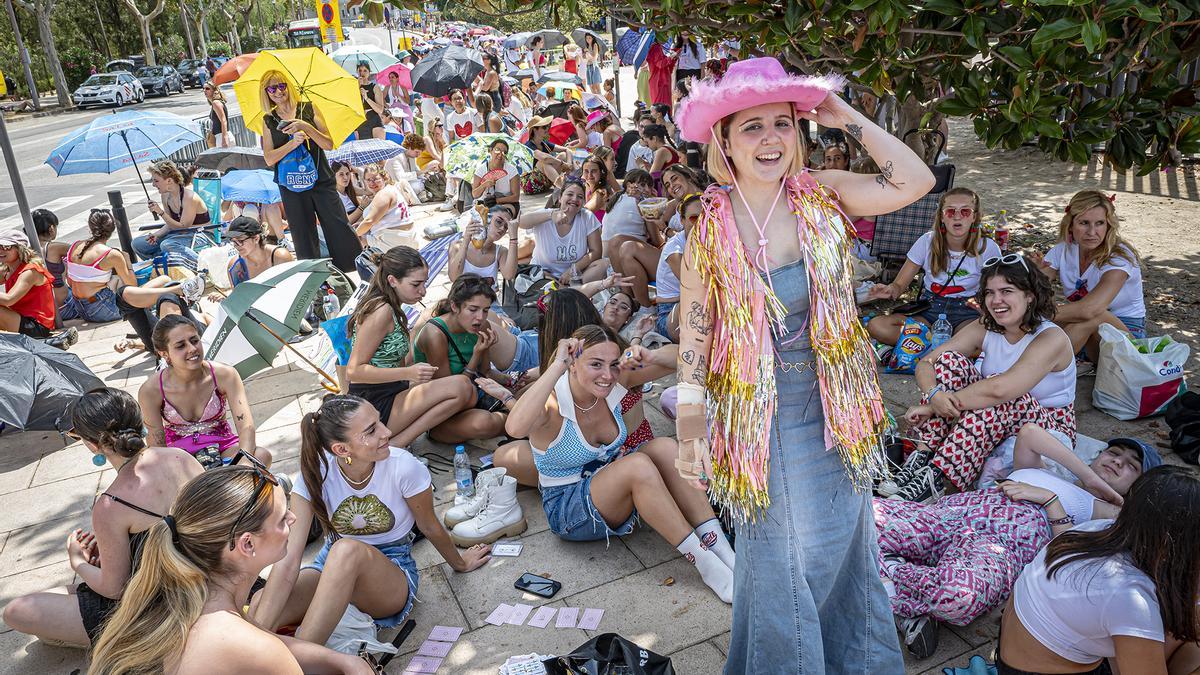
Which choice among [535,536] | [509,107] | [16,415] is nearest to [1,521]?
[16,415]

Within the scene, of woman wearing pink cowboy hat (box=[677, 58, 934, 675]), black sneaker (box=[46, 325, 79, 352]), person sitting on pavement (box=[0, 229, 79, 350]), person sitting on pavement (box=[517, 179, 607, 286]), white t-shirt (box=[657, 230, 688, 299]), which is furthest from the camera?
person sitting on pavement (box=[517, 179, 607, 286])

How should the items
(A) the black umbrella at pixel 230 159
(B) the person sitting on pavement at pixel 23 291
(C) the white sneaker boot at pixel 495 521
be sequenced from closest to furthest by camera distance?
(C) the white sneaker boot at pixel 495 521 → (B) the person sitting on pavement at pixel 23 291 → (A) the black umbrella at pixel 230 159

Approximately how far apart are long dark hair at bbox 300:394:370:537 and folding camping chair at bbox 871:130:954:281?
4627 millimetres

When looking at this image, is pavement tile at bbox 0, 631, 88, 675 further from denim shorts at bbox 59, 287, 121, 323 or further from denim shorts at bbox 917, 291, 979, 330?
denim shorts at bbox 59, 287, 121, 323

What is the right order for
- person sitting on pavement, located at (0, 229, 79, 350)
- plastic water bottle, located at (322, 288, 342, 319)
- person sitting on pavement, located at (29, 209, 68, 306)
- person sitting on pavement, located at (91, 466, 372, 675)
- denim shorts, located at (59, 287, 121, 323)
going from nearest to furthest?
1. person sitting on pavement, located at (91, 466, 372, 675)
2. person sitting on pavement, located at (0, 229, 79, 350)
3. plastic water bottle, located at (322, 288, 342, 319)
4. person sitting on pavement, located at (29, 209, 68, 306)
5. denim shorts, located at (59, 287, 121, 323)

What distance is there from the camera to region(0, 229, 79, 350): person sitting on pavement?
21.8 feet

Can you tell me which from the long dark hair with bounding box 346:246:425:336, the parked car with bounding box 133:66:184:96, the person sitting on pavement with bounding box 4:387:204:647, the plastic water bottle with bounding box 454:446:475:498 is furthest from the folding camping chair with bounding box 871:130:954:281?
the parked car with bounding box 133:66:184:96

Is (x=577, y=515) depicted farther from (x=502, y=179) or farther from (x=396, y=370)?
(x=502, y=179)

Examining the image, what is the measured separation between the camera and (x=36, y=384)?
18.1 feet

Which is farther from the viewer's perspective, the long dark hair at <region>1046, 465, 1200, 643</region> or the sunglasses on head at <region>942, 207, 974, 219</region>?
the sunglasses on head at <region>942, 207, 974, 219</region>

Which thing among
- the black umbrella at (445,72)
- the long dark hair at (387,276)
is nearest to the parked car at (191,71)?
the black umbrella at (445,72)

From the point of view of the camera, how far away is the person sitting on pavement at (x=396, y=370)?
4.95 m

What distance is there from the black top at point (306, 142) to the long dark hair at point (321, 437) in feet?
14.3

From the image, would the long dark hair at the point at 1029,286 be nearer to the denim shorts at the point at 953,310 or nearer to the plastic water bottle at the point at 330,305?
the denim shorts at the point at 953,310
